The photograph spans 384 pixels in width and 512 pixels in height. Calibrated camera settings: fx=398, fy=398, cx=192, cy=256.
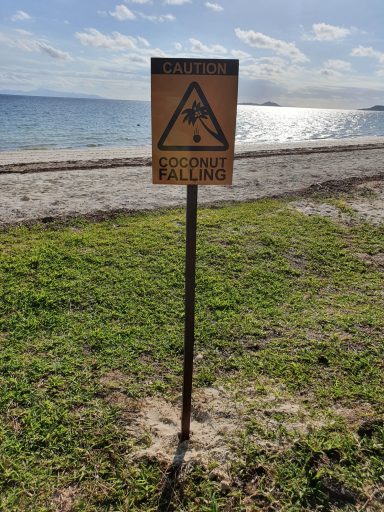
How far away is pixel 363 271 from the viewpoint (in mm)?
4883

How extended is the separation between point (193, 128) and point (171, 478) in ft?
6.23

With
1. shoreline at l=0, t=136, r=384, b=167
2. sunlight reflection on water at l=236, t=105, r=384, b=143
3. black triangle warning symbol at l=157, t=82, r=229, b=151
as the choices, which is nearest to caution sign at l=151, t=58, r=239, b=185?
black triangle warning symbol at l=157, t=82, r=229, b=151

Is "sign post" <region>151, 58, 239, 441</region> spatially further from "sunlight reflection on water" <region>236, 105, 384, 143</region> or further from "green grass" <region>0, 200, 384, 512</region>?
"sunlight reflection on water" <region>236, 105, 384, 143</region>

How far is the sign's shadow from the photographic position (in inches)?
83.0

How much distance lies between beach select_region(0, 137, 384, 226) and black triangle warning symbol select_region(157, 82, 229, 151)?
4885 millimetres

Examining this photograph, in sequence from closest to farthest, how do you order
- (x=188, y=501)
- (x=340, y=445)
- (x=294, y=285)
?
(x=188, y=501) < (x=340, y=445) < (x=294, y=285)

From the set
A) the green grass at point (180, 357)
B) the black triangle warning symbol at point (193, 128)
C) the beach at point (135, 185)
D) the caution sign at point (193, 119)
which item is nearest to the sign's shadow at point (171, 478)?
the green grass at point (180, 357)

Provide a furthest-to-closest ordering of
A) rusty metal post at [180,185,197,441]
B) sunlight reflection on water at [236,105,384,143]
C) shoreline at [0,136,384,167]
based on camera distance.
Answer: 1. sunlight reflection on water at [236,105,384,143]
2. shoreline at [0,136,384,167]
3. rusty metal post at [180,185,197,441]

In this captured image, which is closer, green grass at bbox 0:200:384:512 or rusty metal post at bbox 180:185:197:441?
rusty metal post at bbox 180:185:197:441

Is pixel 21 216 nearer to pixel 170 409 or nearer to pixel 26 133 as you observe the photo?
pixel 170 409

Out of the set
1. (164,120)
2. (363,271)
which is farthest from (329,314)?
(164,120)

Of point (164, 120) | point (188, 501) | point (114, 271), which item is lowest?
point (188, 501)

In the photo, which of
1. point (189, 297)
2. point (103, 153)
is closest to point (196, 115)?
point (189, 297)

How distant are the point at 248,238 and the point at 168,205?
2.25 metres
